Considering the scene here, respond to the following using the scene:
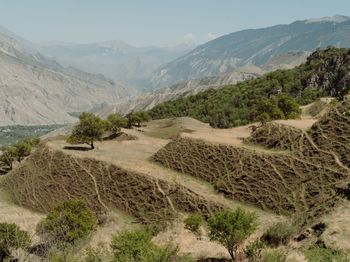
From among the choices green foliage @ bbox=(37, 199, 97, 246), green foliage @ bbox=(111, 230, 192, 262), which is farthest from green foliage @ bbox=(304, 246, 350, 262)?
green foliage @ bbox=(37, 199, 97, 246)

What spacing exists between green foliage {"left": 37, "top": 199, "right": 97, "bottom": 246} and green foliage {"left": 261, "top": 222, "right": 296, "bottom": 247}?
21.1 metres

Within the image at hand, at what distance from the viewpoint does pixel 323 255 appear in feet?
122

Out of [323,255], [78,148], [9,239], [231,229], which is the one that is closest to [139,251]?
[231,229]

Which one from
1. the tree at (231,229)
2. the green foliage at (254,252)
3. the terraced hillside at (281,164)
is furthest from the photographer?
the terraced hillside at (281,164)

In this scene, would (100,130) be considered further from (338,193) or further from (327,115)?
(338,193)

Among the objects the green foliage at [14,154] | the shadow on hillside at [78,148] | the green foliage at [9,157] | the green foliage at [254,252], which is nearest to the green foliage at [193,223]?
the green foliage at [254,252]

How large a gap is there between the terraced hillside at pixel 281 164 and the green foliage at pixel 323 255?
1032cm

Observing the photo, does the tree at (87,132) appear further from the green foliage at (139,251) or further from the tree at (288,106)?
the tree at (288,106)

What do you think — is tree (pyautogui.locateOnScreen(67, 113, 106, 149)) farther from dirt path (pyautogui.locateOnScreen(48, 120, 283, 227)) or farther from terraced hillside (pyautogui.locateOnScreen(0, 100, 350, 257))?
terraced hillside (pyautogui.locateOnScreen(0, 100, 350, 257))

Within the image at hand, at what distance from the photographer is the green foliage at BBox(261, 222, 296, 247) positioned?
4469 cm

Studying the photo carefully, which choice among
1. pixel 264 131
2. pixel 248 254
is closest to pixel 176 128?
pixel 264 131

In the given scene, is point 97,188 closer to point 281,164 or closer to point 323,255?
point 281,164

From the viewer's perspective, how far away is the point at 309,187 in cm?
5631

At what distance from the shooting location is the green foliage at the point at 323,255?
35672 millimetres
